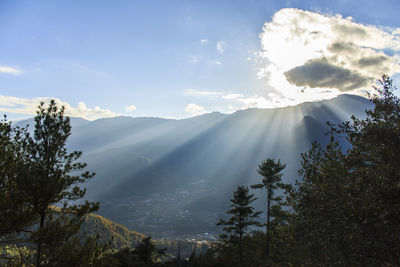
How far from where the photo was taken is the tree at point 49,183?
1134 cm

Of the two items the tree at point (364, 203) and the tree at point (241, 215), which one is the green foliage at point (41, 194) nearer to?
the tree at point (364, 203)

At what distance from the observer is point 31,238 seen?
11188mm

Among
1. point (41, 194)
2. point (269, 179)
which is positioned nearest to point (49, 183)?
point (41, 194)

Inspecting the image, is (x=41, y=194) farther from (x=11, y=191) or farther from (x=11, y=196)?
(x=11, y=191)

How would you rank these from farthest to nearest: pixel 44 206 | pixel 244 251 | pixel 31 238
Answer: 1. pixel 244 251
2. pixel 44 206
3. pixel 31 238

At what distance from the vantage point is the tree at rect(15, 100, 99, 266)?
1134cm

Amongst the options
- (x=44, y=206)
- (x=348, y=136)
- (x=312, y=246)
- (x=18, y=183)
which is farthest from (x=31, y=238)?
(x=348, y=136)

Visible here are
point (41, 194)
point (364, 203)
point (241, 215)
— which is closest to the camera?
point (364, 203)

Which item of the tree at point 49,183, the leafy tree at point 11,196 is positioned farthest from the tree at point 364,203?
the leafy tree at point 11,196

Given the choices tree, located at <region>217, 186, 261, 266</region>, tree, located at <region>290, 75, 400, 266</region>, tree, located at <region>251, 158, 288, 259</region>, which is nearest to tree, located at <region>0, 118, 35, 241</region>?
tree, located at <region>290, 75, 400, 266</region>

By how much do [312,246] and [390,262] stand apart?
308cm

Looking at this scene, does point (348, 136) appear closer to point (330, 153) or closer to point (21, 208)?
point (330, 153)

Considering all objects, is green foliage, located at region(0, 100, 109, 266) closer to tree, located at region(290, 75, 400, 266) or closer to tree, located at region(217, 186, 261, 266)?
tree, located at region(290, 75, 400, 266)

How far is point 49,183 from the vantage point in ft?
38.4
